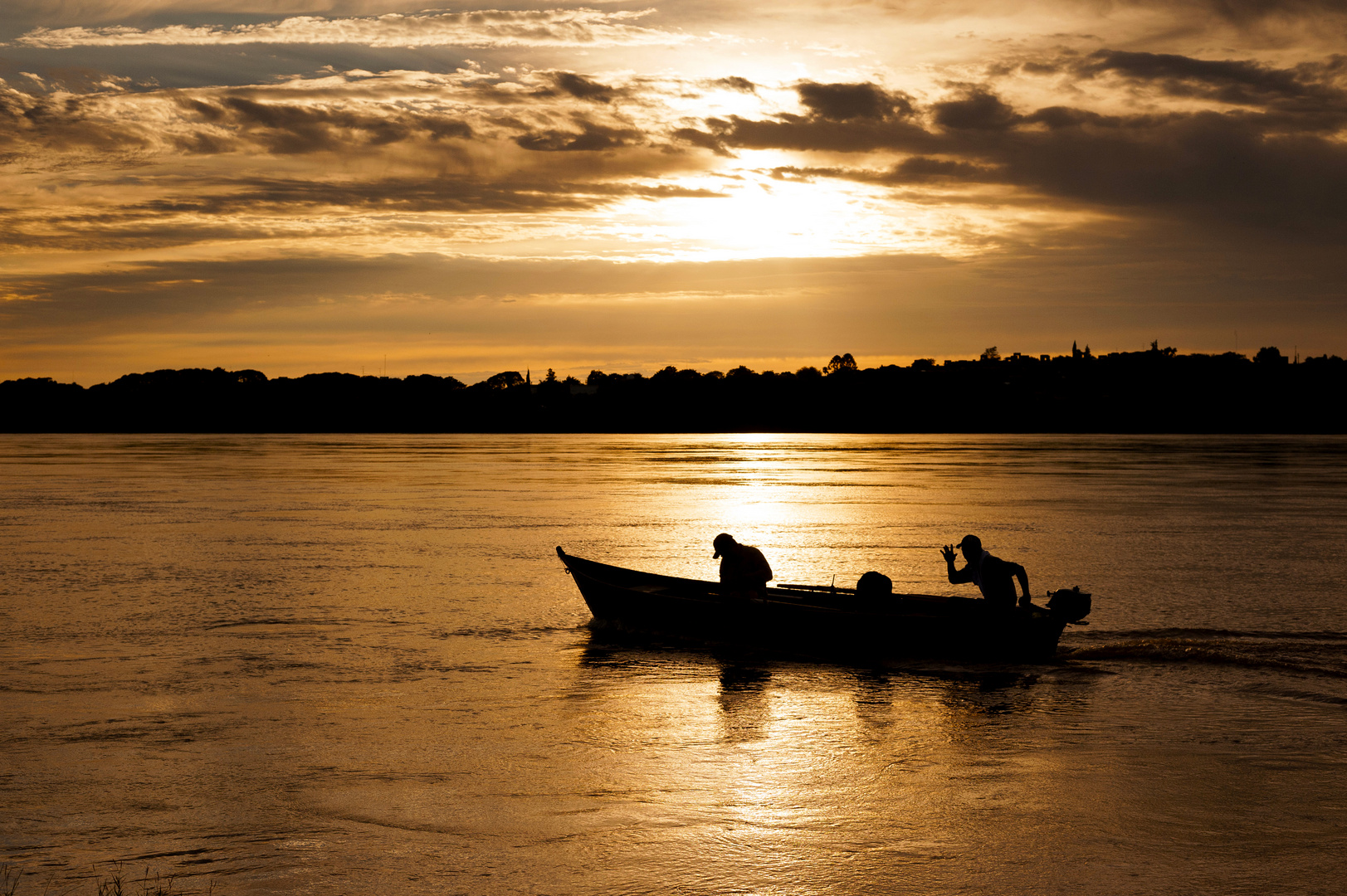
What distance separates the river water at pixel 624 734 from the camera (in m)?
9.25

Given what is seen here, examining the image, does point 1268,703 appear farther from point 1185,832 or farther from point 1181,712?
point 1185,832

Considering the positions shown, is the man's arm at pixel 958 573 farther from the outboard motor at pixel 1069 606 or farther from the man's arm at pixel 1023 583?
the outboard motor at pixel 1069 606

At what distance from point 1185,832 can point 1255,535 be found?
2777 cm

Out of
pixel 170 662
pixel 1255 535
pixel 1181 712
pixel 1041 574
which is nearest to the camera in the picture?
pixel 1181 712

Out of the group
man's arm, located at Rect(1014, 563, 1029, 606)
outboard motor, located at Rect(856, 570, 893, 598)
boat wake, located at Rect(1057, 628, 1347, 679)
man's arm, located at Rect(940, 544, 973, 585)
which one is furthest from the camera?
outboard motor, located at Rect(856, 570, 893, 598)

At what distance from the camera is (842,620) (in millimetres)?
17359

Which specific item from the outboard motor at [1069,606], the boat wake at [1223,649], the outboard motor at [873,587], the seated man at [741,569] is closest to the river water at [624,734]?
the boat wake at [1223,649]

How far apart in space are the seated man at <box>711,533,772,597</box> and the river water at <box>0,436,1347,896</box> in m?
1.30

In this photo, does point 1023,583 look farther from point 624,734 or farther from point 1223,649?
point 624,734

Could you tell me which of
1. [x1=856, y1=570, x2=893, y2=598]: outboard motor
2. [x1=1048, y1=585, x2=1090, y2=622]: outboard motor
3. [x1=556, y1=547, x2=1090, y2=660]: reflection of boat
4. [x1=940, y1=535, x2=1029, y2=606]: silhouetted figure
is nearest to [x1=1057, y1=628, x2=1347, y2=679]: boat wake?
[x1=1048, y1=585, x2=1090, y2=622]: outboard motor

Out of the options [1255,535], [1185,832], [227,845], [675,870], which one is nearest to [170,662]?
[227,845]

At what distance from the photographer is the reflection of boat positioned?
17.0m

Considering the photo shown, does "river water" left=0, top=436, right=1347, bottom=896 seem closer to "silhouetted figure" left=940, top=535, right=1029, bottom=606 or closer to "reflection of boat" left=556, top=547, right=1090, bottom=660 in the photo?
"reflection of boat" left=556, top=547, right=1090, bottom=660

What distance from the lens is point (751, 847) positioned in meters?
9.41
